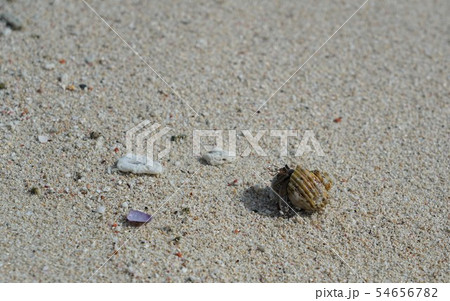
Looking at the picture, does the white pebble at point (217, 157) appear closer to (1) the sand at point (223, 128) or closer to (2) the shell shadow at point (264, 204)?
(1) the sand at point (223, 128)

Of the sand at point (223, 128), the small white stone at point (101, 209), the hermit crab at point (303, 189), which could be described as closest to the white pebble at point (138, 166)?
the sand at point (223, 128)

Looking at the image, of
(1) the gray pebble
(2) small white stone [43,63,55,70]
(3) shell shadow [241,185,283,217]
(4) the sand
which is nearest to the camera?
(4) the sand

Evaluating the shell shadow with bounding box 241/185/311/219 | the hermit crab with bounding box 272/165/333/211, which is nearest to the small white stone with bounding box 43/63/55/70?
the shell shadow with bounding box 241/185/311/219

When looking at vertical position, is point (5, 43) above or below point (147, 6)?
below

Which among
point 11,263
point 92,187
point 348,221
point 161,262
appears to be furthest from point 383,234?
point 11,263

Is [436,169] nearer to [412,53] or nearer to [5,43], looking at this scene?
[412,53]

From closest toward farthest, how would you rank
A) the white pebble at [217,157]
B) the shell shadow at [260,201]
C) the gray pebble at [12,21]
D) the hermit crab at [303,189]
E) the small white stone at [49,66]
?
1. the hermit crab at [303,189]
2. the shell shadow at [260,201]
3. the white pebble at [217,157]
4. the small white stone at [49,66]
5. the gray pebble at [12,21]

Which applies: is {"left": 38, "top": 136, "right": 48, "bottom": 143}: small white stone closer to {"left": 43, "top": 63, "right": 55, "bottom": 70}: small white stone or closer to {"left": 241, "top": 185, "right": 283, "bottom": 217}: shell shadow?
{"left": 43, "top": 63, "right": 55, "bottom": 70}: small white stone
